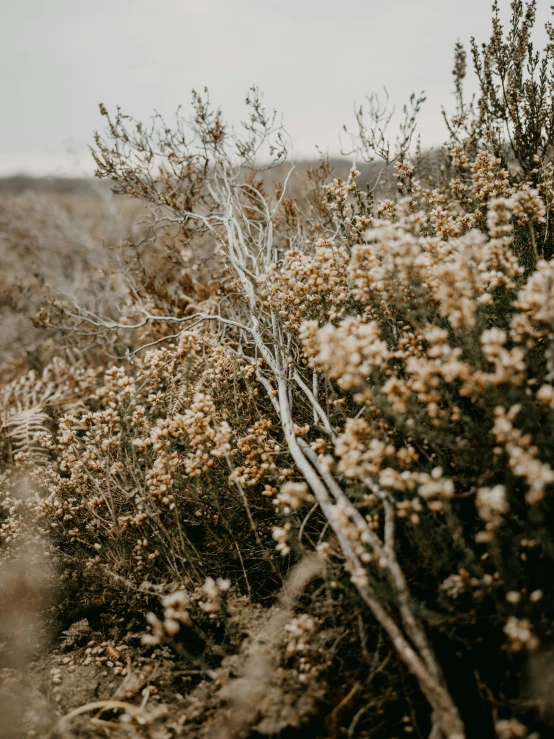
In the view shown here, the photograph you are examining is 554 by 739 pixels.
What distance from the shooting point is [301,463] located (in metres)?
2.31

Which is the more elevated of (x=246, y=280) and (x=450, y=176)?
(x=450, y=176)

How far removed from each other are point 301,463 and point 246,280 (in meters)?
1.75

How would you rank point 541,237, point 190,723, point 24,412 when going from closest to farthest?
point 190,723, point 541,237, point 24,412

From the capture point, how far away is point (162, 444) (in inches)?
99.8

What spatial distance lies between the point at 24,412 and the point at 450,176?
5.21 meters

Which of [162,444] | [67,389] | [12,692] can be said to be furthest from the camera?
[67,389]

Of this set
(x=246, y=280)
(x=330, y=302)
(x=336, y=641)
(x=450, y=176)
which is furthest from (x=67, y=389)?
(x=450, y=176)

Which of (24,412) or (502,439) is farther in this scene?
(24,412)

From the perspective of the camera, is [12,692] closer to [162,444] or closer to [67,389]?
[162,444]

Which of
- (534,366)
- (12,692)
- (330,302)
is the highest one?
(330,302)

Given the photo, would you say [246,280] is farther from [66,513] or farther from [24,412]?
[24,412]

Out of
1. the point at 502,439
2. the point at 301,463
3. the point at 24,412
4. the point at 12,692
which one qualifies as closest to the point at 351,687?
the point at 301,463

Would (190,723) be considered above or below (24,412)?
below

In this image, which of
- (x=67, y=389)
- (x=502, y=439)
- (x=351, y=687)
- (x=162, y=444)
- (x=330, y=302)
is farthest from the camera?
(x=67, y=389)
